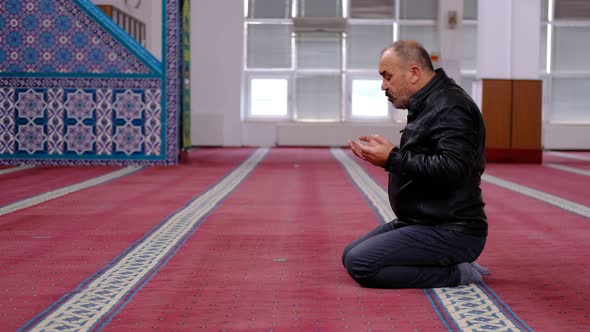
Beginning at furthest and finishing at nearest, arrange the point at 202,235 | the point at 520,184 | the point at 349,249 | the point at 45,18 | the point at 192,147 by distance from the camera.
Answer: the point at 192,147, the point at 45,18, the point at 520,184, the point at 202,235, the point at 349,249

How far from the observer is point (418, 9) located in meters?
13.2

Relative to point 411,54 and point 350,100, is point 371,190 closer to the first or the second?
point 411,54

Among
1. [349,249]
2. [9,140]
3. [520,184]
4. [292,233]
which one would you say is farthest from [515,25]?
[349,249]

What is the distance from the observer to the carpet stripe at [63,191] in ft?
15.7

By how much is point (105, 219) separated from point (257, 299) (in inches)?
78.7

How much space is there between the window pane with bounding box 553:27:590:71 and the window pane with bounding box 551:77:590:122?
0.21 metres

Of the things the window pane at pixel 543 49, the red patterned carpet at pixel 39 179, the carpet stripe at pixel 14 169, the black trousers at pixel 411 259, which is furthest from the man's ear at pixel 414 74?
Result: the window pane at pixel 543 49

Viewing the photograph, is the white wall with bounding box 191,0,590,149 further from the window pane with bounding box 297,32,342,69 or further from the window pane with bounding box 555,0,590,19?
the window pane with bounding box 555,0,590,19

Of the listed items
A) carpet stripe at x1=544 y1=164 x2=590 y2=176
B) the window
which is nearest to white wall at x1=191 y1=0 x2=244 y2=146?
the window

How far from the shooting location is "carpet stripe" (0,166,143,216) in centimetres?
477

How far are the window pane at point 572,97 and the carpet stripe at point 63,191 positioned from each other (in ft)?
25.2

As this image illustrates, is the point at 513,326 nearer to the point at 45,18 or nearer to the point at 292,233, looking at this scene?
the point at 292,233

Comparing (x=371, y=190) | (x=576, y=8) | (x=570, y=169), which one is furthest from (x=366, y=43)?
(x=371, y=190)

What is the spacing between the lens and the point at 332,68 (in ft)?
43.7
